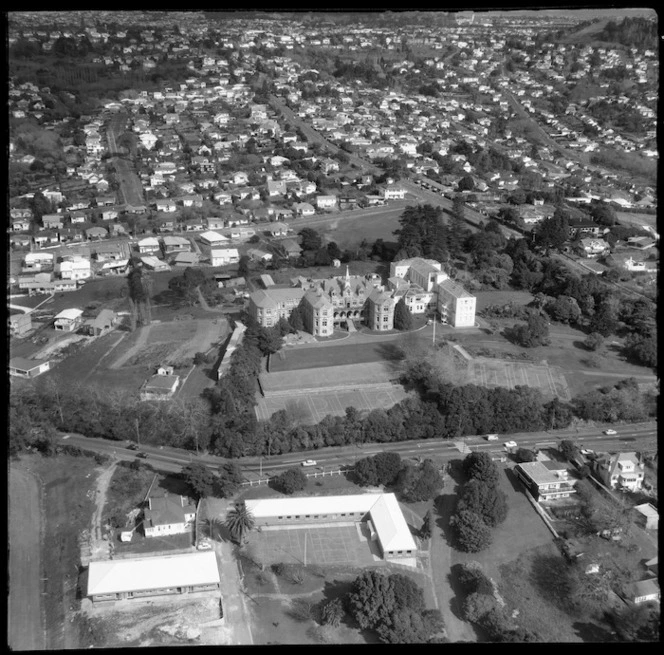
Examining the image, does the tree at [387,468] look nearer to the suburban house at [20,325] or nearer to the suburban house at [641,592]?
the suburban house at [641,592]

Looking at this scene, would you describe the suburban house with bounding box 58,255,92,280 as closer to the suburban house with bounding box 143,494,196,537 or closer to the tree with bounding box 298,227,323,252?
the tree with bounding box 298,227,323,252

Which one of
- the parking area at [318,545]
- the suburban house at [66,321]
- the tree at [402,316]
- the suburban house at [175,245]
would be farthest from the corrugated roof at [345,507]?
the suburban house at [175,245]

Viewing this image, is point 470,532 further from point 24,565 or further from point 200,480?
point 24,565

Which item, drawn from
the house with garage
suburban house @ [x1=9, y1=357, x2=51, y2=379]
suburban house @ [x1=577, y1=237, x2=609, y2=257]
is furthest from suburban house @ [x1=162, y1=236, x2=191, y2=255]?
suburban house @ [x1=577, y1=237, x2=609, y2=257]

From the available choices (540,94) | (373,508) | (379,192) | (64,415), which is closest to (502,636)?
(373,508)

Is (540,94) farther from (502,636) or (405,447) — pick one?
(502,636)

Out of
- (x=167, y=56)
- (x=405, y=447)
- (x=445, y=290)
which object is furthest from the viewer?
(x=167, y=56)

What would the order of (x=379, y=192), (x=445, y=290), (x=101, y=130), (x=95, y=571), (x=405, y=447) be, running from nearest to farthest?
1. (x=95, y=571)
2. (x=405, y=447)
3. (x=445, y=290)
4. (x=379, y=192)
5. (x=101, y=130)
